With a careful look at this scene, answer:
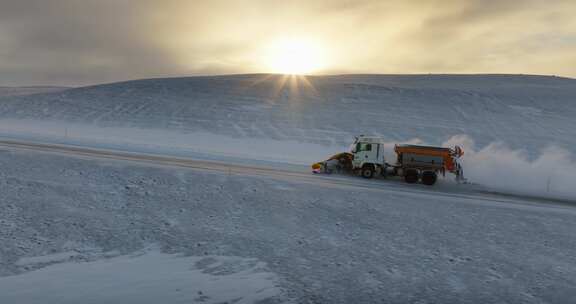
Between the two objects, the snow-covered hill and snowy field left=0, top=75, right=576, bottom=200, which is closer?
snowy field left=0, top=75, right=576, bottom=200

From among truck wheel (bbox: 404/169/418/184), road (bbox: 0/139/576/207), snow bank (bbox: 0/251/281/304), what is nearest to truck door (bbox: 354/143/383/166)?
road (bbox: 0/139/576/207)

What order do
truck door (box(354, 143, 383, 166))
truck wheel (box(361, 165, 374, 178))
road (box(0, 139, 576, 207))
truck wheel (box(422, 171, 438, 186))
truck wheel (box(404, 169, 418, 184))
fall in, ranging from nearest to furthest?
1. road (box(0, 139, 576, 207))
2. truck wheel (box(422, 171, 438, 186))
3. truck wheel (box(404, 169, 418, 184))
4. truck wheel (box(361, 165, 374, 178))
5. truck door (box(354, 143, 383, 166))

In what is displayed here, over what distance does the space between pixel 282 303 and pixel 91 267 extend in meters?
4.94

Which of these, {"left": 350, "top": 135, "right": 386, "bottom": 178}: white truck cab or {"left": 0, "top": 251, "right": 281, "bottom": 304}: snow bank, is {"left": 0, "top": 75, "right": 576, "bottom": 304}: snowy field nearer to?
{"left": 0, "top": 251, "right": 281, "bottom": 304}: snow bank

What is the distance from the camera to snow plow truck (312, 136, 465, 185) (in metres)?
22.7

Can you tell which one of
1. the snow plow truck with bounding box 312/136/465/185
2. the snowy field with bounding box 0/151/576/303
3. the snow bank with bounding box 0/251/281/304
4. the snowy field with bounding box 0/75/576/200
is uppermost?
the snowy field with bounding box 0/75/576/200

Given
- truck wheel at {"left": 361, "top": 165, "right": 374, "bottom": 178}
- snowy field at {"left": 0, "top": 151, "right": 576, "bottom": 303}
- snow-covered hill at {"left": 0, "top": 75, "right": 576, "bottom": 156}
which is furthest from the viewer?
snow-covered hill at {"left": 0, "top": 75, "right": 576, "bottom": 156}

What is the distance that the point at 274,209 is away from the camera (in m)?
15.3

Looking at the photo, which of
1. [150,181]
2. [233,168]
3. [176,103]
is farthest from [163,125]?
[150,181]

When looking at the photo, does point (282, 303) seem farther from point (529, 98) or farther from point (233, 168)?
point (529, 98)

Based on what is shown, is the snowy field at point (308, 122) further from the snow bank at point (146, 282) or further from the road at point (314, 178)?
the snow bank at point (146, 282)

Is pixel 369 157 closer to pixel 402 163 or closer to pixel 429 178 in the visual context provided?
pixel 402 163

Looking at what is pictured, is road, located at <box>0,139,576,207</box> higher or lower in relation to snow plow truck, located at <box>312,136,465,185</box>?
lower

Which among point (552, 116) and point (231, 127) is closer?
point (231, 127)
